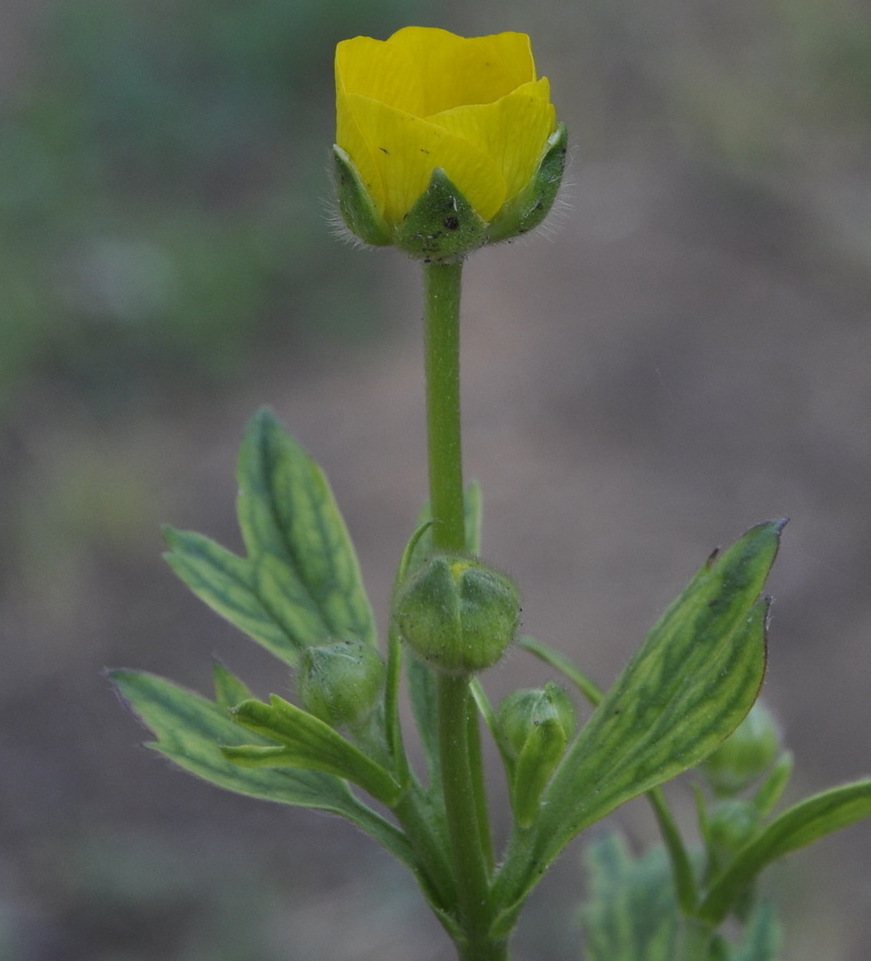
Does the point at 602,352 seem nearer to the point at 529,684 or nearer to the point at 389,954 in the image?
the point at 529,684

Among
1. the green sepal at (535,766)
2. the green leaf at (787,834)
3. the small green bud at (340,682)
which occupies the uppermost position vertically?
the small green bud at (340,682)

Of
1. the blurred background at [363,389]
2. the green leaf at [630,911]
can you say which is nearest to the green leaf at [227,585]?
the green leaf at [630,911]

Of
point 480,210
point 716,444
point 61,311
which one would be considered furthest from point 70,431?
point 480,210

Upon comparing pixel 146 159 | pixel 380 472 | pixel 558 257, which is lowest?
pixel 380 472

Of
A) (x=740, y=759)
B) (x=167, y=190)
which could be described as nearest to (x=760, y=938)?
(x=740, y=759)

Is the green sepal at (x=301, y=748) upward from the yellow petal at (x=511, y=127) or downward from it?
downward

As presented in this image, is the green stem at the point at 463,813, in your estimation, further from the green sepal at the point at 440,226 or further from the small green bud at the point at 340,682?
the green sepal at the point at 440,226
